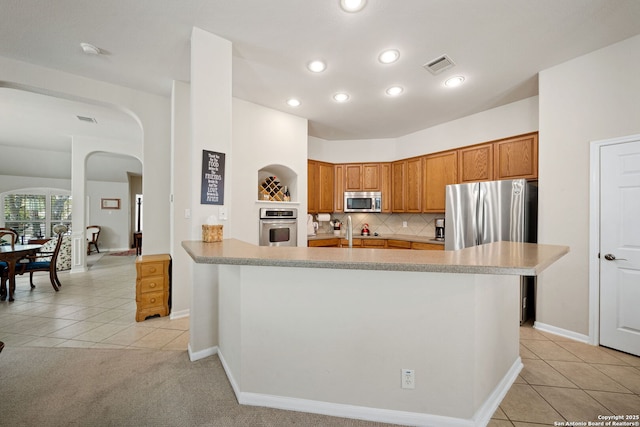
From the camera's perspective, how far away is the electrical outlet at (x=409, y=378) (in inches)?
60.1

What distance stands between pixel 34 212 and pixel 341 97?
414 inches

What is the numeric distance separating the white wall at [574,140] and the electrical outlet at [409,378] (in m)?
2.32

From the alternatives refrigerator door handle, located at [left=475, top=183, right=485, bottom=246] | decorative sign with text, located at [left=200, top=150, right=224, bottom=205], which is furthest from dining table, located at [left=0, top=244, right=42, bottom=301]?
refrigerator door handle, located at [left=475, top=183, right=485, bottom=246]

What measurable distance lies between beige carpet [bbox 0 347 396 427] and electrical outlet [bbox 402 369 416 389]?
319 mm

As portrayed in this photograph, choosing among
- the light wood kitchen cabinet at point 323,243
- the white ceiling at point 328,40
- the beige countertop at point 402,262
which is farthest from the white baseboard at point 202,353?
the white ceiling at point 328,40

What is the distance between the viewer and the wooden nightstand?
311cm

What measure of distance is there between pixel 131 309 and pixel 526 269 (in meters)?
4.39

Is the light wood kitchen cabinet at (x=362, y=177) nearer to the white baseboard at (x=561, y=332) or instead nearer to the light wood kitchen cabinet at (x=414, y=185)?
the light wood kitchen cabinet at (x=414, y=185)

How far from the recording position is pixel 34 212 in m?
8.12

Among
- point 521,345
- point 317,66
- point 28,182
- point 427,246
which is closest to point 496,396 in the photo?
point 521,345

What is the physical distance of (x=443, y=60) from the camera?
2.66 m

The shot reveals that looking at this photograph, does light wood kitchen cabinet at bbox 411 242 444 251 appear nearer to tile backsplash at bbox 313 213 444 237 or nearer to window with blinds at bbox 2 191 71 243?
tile backsplash at bbox 313 213 444 237

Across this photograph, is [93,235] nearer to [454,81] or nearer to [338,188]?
[338,188]

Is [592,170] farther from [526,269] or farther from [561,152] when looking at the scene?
[526,269]
